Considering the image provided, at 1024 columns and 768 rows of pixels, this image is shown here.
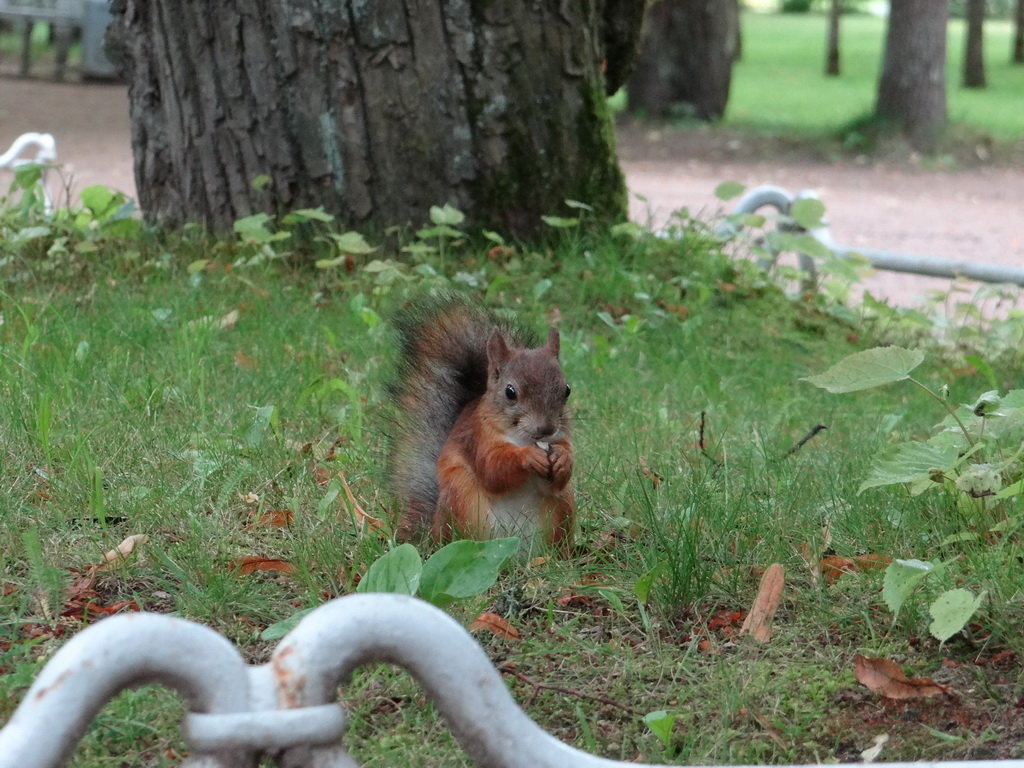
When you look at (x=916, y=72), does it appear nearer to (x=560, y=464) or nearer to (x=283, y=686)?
(x=560, y=464)

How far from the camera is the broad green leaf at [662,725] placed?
74.4 inches

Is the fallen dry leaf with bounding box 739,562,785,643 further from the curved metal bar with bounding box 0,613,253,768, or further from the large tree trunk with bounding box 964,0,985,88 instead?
the large tree trunk with bounding box 964,0,985,88

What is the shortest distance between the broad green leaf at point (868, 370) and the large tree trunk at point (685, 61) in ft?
47.1

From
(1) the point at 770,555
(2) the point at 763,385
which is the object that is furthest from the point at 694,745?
(2) the point at 763,385

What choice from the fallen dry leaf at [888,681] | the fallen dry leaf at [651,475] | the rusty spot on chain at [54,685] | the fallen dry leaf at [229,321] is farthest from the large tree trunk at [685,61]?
the rusty spot on chain at [54,685]

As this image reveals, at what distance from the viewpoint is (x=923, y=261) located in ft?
17.2

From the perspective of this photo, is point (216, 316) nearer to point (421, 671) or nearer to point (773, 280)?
point (773, 280)

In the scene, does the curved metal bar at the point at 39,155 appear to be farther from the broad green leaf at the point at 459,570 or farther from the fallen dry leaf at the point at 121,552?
the broad green leaf at the point at 459,570

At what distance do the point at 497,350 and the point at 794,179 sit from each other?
11.5m

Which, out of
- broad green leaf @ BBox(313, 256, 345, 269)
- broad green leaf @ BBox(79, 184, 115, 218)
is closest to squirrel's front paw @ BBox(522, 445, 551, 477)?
broad green leaf @ BBox(313, 256, 345, 269)

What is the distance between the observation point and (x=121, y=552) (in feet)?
7.82

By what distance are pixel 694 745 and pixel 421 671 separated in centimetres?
78

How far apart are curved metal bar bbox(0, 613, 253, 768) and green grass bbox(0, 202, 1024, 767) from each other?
2.16ft

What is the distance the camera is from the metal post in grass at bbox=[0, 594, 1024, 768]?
3.86ft
